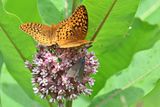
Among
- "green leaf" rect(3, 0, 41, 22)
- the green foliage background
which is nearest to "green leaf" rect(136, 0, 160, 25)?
the green foliage background

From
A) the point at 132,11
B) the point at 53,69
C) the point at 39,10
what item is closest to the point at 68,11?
the point at 39,10

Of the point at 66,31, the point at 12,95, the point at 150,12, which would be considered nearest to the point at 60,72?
the point at 66,31

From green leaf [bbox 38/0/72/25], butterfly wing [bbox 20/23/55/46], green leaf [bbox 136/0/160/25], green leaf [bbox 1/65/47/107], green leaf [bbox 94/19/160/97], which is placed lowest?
green leaf [bbox 1/65/47/107]

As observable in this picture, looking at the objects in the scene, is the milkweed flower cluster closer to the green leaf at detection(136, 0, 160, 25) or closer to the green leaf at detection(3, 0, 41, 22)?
the green leaf at detection(3, 0, 41, 22)

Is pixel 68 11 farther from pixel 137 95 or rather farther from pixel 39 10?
pixel 137 95

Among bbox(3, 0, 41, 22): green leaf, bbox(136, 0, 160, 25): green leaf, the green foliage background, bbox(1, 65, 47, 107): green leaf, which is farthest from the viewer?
bbox(136, 0, 160, 25): green leaf

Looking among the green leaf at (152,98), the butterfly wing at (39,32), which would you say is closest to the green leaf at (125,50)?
the green leaf at (152,98)

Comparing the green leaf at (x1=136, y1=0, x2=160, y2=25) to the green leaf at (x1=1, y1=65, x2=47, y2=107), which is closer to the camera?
the green leaf at (x1=1, y1=65, x2=47, y2=107)

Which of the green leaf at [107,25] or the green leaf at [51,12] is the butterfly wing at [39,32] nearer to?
the green leaf at [107,25]
